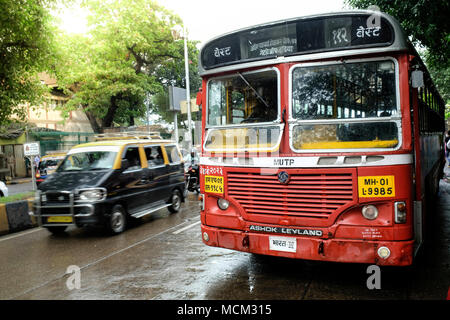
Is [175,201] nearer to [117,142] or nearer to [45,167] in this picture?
[117,142]

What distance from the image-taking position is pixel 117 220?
8.09 meters

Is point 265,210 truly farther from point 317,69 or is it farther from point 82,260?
point 82,260

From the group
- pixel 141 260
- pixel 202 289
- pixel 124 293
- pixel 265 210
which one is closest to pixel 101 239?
pixel 141 260

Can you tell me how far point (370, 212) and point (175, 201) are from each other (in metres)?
6.98

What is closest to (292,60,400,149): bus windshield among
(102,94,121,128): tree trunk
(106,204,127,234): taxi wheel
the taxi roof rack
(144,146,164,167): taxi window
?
(106,204,127,234): taxi wheel

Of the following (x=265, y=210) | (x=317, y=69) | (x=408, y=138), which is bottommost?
(x=265, y=210)

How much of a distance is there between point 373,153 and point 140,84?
19940 millimetres

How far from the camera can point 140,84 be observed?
22406 millimetres

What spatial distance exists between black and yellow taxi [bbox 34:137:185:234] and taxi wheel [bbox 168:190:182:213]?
0.21ft

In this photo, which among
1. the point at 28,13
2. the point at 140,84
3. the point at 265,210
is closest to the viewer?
the point at 265,210

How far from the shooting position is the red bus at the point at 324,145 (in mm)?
4059

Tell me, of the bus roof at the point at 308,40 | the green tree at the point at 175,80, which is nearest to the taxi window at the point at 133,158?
the bus roof at the point at 308,40

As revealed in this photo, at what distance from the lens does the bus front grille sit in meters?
4.15
